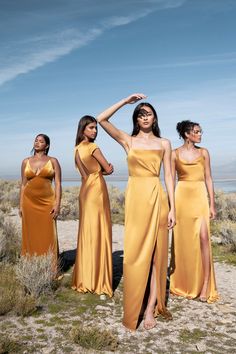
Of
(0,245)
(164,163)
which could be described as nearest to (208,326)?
(164,163)

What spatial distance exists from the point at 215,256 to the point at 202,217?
4.12 meters

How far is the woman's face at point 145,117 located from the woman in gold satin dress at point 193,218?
1.39 metres

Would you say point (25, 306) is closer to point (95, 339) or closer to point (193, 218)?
point (95, 339)

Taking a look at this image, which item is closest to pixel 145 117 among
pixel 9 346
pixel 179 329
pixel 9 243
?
pixel 179 329

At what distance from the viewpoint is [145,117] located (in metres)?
4.95

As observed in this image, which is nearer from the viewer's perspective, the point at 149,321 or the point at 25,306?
the point at 149,321

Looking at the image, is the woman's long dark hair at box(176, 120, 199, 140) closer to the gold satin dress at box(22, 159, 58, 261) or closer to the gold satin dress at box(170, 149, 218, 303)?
the gold satin dress at box(170, 149, 218, 303)

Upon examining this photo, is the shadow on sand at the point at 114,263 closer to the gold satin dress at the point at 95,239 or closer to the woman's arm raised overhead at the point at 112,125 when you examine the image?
the gold satin dress at the point at 95,239

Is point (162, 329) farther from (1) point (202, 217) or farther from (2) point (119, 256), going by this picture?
(2) point (119, 256)

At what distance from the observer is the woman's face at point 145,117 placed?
4941 millimetres

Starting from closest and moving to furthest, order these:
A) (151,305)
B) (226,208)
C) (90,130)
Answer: (151,305), (90,130), (226,208)

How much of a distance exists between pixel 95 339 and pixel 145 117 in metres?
2.47

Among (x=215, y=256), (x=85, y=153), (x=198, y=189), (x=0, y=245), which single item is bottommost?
(x=215, y=256)

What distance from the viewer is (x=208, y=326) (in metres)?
5.09
